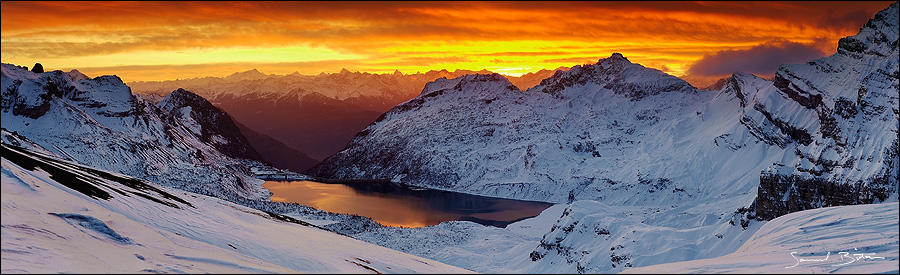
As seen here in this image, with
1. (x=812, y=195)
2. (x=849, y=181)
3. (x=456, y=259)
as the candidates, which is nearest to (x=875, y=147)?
(x=849, y=181)

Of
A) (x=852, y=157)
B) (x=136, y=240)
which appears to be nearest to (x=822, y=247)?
(x=136, y=240)

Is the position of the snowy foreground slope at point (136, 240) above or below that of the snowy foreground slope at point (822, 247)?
below

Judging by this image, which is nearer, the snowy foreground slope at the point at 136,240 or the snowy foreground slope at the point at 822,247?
the snowy foreground slope at the point at 822,247

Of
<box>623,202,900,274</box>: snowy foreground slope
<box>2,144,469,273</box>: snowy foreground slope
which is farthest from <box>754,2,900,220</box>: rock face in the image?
<box>2,144,469,273</box>: snowy foreground slope

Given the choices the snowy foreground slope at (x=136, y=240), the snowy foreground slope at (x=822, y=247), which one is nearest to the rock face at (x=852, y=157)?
the snowy foreground slope at (x=822, y=247)

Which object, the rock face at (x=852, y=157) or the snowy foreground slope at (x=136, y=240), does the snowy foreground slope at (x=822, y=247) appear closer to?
the snowy foreground slope at (x=136, y=240)

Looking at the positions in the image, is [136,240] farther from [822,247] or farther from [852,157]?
[852,157]

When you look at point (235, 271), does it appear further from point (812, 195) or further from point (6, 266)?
point (812, 195)
